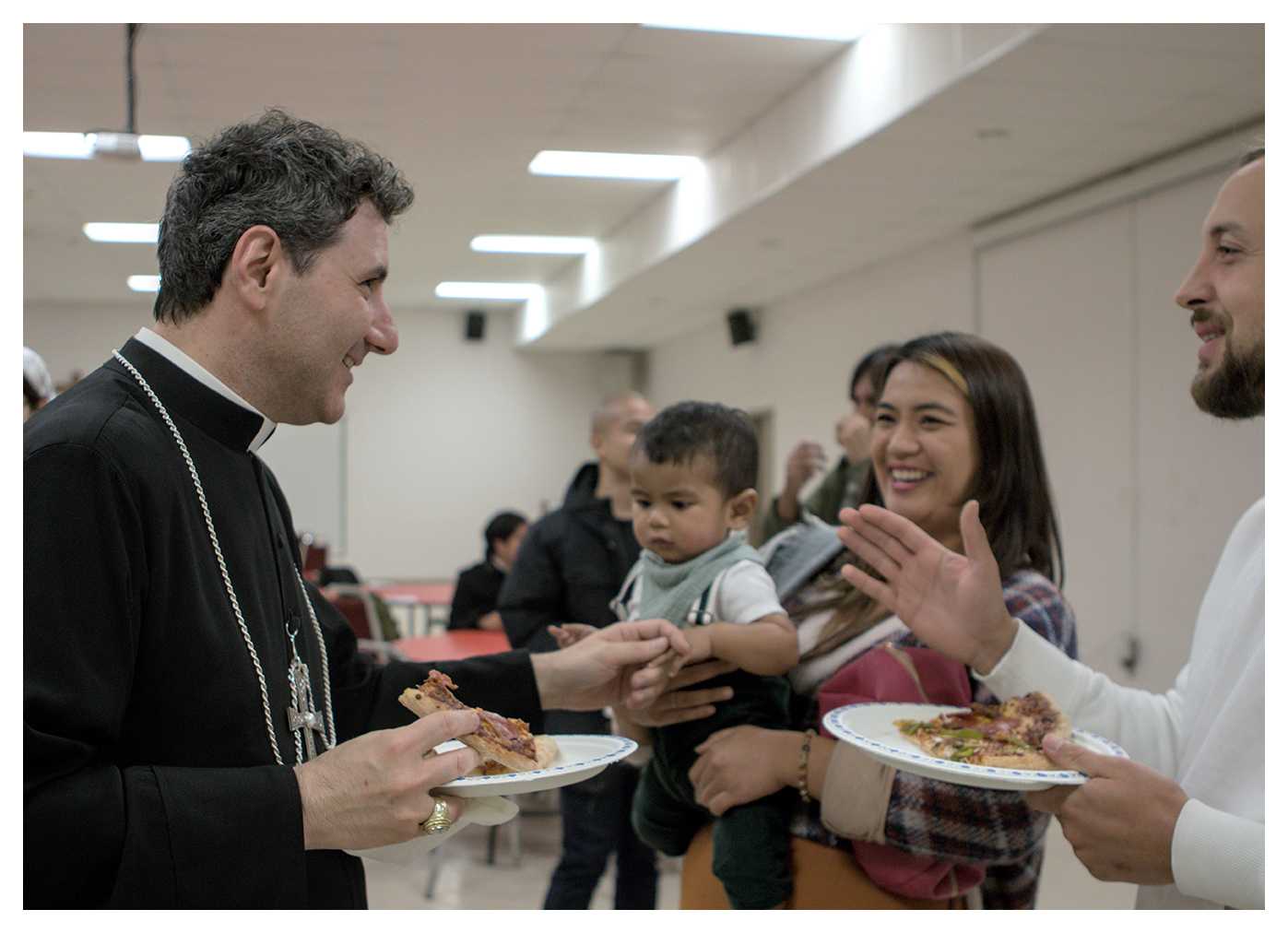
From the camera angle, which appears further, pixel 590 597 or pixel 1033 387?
pixel 1033 387

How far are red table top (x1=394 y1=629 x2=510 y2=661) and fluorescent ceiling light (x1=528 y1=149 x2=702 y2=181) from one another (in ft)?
12.2

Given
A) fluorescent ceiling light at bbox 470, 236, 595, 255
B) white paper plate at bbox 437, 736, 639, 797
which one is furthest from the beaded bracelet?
fluorescent ceiling light at bbox 470, 236, 595, 255

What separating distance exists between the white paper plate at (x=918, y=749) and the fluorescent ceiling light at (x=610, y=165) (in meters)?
6.28

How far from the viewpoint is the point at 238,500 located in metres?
1.34

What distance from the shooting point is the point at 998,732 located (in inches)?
57.3

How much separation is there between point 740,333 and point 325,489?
627 centimetres

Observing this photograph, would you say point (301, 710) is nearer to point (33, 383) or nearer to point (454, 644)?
point (33, 383)

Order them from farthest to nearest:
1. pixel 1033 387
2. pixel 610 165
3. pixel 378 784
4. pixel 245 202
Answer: pixel 610 165 → pixel 1033 387 → pixel 245 202 → pixel 378 784

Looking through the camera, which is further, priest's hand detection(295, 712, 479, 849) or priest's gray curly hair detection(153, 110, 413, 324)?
priest's gray curly hair detection(153, 110, 413, 324)

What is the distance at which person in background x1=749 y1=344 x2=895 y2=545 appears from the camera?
11.4 ft

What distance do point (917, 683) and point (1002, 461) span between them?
1.32 ft

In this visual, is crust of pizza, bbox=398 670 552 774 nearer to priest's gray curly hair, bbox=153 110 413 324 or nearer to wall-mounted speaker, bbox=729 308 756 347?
priest's gray curly hair, bbox=153 110 413 324

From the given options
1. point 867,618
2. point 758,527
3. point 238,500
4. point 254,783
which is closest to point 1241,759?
point 867,618

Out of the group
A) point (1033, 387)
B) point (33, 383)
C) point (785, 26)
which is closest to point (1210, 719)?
point (33, 383)
